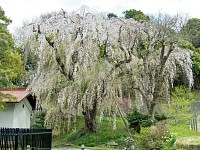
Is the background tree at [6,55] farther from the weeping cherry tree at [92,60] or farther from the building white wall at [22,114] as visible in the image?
the building white wall at [22,114]

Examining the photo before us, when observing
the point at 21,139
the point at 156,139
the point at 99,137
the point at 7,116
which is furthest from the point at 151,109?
the point at 21,139

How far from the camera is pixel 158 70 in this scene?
837 inches

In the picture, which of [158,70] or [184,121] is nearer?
[158,70]

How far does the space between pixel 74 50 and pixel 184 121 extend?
11.2m

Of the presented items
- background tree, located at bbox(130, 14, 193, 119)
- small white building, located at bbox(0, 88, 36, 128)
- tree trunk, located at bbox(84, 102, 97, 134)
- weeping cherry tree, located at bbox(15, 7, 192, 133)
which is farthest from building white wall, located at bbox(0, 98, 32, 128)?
background tree, located at bbox(130, 14, 193, 119)

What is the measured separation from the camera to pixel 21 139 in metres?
10.6

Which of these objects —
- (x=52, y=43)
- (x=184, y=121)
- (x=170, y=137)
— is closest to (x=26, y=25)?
(x=52, y=43)

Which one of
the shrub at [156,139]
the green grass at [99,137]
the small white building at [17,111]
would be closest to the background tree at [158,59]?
the green grass at [99,137]

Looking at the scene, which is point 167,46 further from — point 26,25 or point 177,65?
point 26,25

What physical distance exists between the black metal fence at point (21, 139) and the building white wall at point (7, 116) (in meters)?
10.7

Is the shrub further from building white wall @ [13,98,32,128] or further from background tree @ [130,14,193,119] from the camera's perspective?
building white wall @ [13,98,32,128]

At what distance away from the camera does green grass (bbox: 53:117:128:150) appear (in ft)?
66.6

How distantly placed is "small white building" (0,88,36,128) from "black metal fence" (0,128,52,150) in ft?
32.3

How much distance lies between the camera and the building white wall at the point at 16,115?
2261 centimetres
